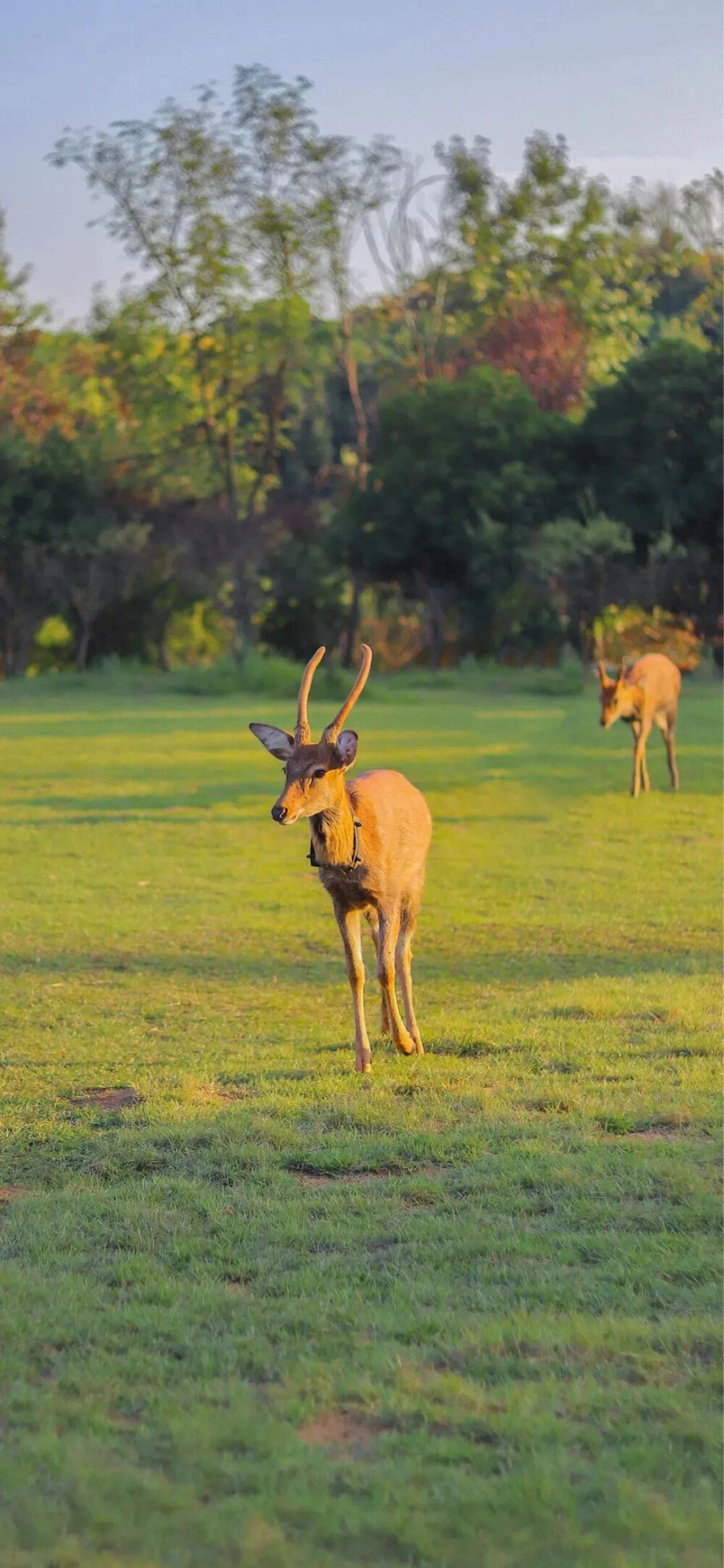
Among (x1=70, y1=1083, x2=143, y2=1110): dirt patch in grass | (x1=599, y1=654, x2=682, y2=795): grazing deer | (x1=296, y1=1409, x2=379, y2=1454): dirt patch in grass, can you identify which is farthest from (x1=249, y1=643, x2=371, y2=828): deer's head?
(x1=599, y1=654, x2=682, y2=795): grazing deer

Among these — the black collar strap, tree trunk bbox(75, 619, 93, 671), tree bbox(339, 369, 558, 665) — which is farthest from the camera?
tree trunk bbox(75, 619, 93, 671)

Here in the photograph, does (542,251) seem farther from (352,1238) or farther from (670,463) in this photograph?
(352,1238)

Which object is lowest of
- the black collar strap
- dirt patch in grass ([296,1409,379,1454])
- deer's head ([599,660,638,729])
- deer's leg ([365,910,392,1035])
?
dirt patch in grass ([296,1409,379,1454])

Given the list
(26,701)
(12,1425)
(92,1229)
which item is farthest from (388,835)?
(26,701)

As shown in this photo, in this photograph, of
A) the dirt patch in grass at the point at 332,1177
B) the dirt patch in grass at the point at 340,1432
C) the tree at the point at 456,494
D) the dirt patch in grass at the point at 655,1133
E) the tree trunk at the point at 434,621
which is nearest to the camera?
the dirt patch in grass at the point at 340,1432

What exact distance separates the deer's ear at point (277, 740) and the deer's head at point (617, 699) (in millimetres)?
12267

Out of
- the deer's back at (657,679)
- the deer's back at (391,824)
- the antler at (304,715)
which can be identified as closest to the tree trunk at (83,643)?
the deer's back at (657,679)

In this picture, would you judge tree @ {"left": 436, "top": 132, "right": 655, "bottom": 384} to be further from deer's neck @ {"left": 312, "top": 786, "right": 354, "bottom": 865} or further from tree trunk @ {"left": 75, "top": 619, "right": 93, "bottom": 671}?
deer's neck @ {"left": 312, "top": 786, "right": 354, "bottom": 865}

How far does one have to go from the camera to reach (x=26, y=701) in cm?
3534

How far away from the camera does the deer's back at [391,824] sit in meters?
7.84

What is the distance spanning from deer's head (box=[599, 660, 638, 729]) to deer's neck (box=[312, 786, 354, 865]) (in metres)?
12.1

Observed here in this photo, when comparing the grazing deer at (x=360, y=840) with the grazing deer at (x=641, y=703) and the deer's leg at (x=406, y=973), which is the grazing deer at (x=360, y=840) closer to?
the deer's leg at (x=406, y=973)

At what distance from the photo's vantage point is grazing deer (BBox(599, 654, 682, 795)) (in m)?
19.2

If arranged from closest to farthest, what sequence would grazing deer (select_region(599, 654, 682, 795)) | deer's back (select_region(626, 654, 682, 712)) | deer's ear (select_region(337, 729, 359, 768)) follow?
deer's ear (select_region(337, 729, 359, 768)) < grazing deer (select_region(599, 654, 682, 795)) < deer's back (select_region(626, 654, 682, 712))
